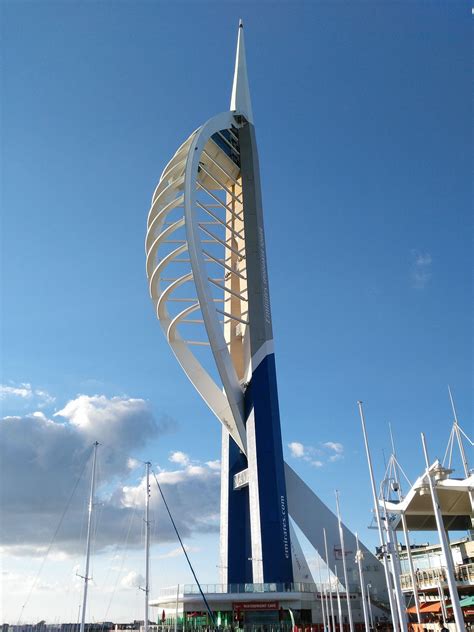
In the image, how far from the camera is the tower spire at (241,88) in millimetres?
54656

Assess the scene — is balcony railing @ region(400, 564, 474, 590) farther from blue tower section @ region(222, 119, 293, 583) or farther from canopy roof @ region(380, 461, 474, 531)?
blue tower section @ region(222, 119, 293, 583)

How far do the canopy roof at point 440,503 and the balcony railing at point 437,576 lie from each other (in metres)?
3.15

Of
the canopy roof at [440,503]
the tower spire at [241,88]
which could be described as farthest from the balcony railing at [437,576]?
the tower spire at [241,88]

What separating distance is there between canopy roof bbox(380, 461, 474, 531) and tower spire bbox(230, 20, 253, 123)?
125ft

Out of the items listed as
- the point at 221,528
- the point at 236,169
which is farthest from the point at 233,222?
the point at 221,528

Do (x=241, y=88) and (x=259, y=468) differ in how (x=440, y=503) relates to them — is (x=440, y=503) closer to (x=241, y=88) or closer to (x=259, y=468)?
(x=259, y=468)

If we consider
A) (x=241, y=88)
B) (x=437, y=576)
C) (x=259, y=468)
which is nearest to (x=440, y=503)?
(x=437, y=576)

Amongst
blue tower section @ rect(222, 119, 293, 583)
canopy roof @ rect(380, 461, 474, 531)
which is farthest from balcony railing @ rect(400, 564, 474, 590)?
blue tower section @ rect(222, 119, 293, 583)

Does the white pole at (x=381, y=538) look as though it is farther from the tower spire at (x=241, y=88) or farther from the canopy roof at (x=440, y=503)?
the tower spire at (x=241, y=88)

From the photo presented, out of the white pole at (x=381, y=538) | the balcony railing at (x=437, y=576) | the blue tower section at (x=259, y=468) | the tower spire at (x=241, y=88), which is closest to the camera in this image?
the white pole at (x=381, y=538)

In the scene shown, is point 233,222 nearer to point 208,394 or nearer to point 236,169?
point 236,169

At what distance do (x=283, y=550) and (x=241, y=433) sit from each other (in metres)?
8.70

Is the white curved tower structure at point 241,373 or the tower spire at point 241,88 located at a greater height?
the tower spire at point 241,88

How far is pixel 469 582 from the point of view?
121ft
